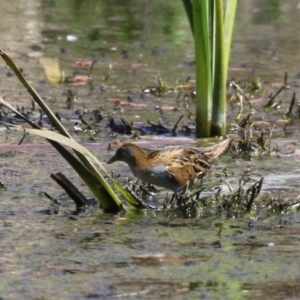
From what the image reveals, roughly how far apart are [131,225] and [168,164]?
28.6 inches

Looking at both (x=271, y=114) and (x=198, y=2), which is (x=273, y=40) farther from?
(x=198, y=2)

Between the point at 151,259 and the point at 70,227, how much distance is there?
26.4 inches

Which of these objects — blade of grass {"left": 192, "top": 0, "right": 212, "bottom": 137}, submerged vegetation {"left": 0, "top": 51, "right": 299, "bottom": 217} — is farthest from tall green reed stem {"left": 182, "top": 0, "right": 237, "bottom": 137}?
submerged vegetation {"left": 0, "top": 51, "right": 299, "bottom": 217}

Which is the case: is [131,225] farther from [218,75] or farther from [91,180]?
[218,75]

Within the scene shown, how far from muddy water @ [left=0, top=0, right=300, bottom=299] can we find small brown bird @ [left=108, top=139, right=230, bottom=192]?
302 millimetres

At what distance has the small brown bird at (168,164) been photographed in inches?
224

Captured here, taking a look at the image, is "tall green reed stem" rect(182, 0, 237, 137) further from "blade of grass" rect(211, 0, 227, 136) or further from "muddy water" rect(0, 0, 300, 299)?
"muddy water" rect(0, 0, 300, 299)

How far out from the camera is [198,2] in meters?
6.39

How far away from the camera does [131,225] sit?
5.13 meters

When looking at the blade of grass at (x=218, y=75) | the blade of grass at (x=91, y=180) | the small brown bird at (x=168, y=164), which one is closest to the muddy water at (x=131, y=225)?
the blade of grass at (x=91, y=180)

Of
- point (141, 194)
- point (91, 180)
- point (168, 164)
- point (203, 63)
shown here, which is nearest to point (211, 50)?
point (203, 63)

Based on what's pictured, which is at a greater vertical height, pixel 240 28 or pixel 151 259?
pixel 240 28

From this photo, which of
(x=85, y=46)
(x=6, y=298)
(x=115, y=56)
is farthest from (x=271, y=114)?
(x=6, y=298)

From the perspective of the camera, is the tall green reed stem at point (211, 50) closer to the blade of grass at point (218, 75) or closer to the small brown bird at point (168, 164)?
the blade of grass at point (218, 75)
